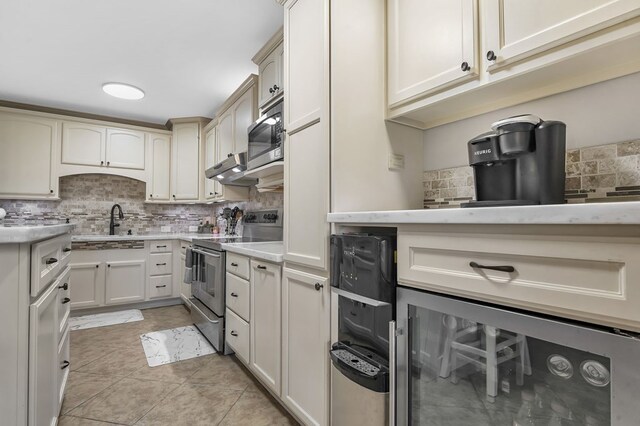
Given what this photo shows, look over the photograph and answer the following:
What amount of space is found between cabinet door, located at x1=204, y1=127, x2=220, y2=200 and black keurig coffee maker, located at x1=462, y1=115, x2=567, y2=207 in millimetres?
3324

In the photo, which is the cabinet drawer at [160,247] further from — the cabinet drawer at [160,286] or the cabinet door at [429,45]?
the cabinet door at [429,45]

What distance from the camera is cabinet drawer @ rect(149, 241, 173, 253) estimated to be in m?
3.85

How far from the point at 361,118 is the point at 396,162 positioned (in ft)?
0.99

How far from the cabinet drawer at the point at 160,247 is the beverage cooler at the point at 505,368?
361 cm

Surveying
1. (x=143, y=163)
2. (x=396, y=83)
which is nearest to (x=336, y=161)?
(x=396, y=83)

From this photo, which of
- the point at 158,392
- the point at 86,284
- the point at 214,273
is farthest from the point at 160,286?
the point at 158,392

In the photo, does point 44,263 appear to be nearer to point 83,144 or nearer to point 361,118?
point 361,118

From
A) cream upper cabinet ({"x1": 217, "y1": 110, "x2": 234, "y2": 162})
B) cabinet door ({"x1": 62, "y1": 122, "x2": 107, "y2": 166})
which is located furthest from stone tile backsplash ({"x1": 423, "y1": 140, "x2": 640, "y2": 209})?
cabinet door ({"x1": 62, "y1": 122, "x2": 107, "y2": 166})

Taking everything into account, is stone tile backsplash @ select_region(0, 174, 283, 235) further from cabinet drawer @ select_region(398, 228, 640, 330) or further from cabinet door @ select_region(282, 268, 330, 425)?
cabinet drawer @ select_region(398, 228, 640, 330)

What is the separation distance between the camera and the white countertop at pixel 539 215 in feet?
1.94

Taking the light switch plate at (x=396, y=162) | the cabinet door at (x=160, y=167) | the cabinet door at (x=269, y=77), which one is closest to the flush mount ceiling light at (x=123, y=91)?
the cabinet door at (x=160, y=167)

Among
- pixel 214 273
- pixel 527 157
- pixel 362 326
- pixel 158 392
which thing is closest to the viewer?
pixel 527 157

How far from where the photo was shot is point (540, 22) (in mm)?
1025

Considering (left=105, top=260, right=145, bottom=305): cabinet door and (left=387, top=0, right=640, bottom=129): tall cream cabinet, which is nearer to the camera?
(left=387, top=0, right=640, bottom=129): tall cream cabinet
